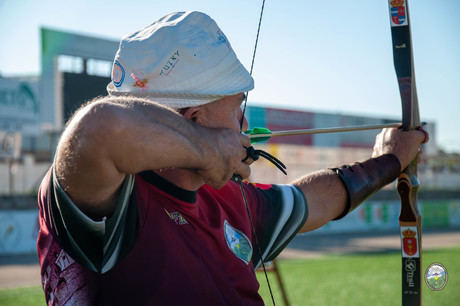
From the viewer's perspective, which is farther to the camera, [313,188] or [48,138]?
[48,138]

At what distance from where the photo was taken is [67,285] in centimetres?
124

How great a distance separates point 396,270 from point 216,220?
8134 millimetres

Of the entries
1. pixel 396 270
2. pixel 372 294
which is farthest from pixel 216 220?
pixel 396 270

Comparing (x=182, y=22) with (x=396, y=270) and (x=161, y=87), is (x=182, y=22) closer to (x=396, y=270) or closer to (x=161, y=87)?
(x=161, y=87)

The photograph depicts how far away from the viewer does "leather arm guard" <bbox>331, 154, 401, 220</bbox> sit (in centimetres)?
195

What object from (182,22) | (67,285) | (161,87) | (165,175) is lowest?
(67,285)

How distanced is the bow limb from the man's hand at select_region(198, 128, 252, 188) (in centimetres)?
105

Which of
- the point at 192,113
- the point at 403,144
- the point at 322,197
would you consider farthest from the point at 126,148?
the point at 403,144

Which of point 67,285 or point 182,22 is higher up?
point 182,22

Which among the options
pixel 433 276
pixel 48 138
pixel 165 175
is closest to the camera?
pixel 165 175

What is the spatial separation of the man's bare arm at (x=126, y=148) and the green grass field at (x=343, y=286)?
4122 millimetres

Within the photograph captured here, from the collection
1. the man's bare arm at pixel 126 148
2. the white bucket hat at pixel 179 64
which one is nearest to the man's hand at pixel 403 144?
the white bucket hat at pixel 179 64

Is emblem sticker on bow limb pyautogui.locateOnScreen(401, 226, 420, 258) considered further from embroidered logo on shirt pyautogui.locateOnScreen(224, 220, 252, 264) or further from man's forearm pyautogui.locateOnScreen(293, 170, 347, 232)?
embroidered logo on shirt pyautogui.locateOnScreen(224, 220, 252, 264)

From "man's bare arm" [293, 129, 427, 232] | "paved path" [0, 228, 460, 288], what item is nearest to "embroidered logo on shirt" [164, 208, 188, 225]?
"man's bare arm" [293, 129, 427, 232]
